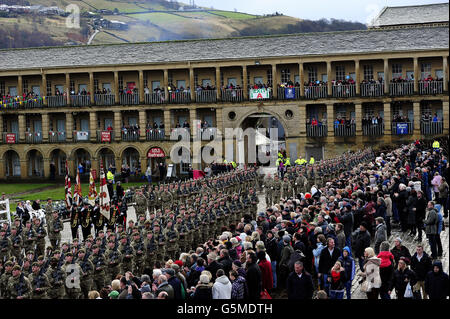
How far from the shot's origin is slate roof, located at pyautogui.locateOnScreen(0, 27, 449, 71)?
5031 cm

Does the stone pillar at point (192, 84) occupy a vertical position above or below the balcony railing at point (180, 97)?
above

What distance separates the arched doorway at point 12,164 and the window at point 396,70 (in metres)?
30.2

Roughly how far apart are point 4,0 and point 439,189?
370 ft

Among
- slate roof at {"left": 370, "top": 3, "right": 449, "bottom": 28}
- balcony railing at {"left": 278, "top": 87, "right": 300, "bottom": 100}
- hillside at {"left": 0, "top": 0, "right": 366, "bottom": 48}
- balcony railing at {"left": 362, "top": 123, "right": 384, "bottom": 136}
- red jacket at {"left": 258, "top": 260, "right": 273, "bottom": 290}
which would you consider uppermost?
hillside at {"left": 0, "top": 0, "right": 366, "bottom": 48}

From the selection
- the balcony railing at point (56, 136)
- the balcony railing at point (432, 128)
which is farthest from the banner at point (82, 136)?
the balcony railing at point (432, 128)

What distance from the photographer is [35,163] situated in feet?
187

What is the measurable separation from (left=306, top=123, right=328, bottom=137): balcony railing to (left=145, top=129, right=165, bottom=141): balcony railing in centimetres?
1097

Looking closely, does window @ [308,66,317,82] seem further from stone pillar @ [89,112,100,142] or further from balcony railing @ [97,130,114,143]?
stone pillar @ [89,112,100,142]

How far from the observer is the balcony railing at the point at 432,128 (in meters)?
48.0

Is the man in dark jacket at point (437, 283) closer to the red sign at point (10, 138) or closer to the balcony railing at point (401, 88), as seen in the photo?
the balcony railing at point (401, 88)

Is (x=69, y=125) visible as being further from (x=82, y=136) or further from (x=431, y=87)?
(x=431, y=87)

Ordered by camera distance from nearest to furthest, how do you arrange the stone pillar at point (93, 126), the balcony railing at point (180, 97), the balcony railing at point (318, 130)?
the balcony railing at point (318, 130), the balcony railing at point (180, 97), the stone pillar at point (93, 126)

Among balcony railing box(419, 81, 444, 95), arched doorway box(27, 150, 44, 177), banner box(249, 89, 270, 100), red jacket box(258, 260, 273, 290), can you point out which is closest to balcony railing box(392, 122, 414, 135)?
balcony railing box(419, 81, 444, 95)

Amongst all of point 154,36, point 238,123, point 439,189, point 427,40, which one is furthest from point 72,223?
point 154,36
